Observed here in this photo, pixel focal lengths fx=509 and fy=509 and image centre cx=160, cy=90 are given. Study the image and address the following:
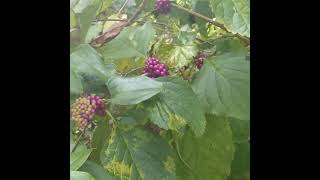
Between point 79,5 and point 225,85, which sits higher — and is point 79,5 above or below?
above

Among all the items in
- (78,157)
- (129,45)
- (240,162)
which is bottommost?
(240,162)

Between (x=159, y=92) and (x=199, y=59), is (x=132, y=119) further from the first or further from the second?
(x=199, y=59)

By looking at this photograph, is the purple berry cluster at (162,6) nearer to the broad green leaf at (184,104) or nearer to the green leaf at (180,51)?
the green leaf at (180,51)

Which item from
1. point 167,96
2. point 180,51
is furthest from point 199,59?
point 167,96

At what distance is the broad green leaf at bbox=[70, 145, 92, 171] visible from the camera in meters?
0.59

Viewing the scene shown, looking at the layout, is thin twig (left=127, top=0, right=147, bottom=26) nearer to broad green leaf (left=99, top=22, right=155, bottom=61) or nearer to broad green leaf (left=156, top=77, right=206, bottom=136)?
broad green leaf (left=99, top=22, right=155, bottom=61)

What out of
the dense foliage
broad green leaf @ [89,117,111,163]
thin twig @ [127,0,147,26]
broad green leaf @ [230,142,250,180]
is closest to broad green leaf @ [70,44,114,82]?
the dense foliage

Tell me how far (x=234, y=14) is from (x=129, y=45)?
0.16 meters

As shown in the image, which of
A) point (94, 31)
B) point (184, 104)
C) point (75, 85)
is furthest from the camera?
point (94, 31)

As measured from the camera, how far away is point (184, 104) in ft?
2.18

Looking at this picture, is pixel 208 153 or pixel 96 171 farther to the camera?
pixel 208 153

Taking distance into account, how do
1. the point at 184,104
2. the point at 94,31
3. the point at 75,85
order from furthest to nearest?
the point at 94,31 < the point at 184,104 < the point at 75,85

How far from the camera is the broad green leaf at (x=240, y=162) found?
0.85 m
